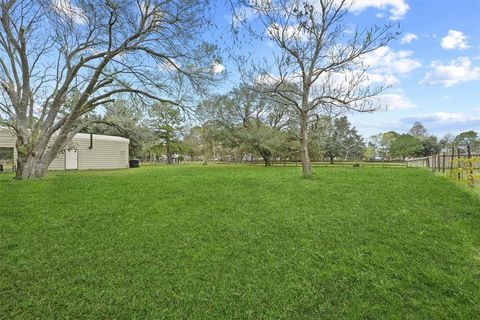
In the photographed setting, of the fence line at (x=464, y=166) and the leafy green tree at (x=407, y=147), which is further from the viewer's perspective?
the leafy green tree at (x=407, y=147)

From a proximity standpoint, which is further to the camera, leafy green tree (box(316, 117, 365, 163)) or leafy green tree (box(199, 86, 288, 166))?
leafy green tree (box(316, 117, 365, 163))

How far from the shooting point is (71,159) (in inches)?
875

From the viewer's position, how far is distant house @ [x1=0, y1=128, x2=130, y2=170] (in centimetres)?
2092

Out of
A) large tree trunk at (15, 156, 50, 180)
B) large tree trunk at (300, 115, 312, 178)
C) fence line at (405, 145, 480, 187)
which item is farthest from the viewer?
large tree trunk at (300, 115, 312, 178)

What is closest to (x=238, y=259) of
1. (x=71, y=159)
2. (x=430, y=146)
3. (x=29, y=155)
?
(x=29, y=155)

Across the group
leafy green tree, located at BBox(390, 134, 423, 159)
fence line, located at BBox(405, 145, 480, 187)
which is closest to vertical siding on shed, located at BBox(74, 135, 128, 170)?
fence line, located at BBox(405, 145, 480, 187)

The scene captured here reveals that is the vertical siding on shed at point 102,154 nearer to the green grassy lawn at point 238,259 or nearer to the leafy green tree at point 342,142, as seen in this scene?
the green grassy lawn at point 238,259

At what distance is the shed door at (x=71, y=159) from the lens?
21.9 meters

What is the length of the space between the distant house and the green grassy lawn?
16.9 meters

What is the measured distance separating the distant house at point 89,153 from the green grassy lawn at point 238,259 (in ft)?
55.5

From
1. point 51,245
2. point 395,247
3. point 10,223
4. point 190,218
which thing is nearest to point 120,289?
point 51,245

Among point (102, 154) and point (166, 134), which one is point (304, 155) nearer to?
point (102, 154)

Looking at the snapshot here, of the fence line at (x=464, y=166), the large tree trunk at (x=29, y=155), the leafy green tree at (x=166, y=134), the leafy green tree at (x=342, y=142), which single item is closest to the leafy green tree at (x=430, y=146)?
the leafy green tree at (x=342, y=142)

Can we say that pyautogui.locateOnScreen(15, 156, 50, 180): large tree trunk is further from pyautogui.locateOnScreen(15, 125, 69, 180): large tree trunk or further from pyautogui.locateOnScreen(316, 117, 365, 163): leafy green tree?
pyautogui.locateOnScreen(316, 117, 365, 163): leafy green tree
